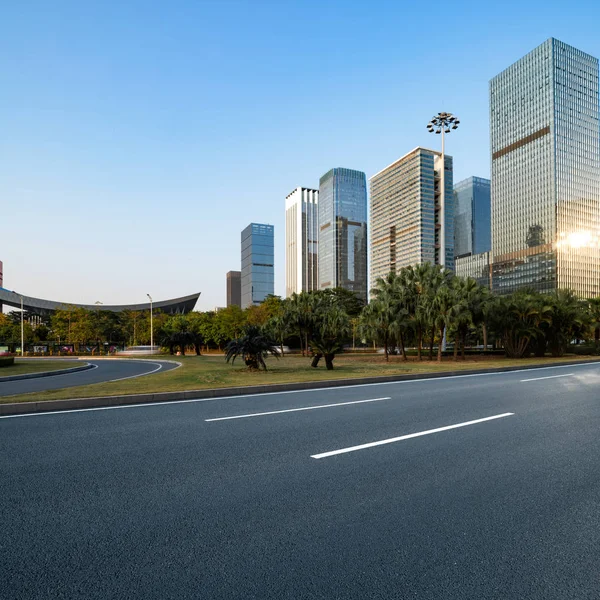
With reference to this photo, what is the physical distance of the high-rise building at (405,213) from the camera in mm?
155375

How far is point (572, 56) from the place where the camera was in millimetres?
150375

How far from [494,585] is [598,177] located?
187480 millimetres

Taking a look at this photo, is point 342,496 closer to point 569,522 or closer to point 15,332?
point 569,522

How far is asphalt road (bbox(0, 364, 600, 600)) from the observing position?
275cm

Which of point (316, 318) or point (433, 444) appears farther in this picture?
point (316, 318)

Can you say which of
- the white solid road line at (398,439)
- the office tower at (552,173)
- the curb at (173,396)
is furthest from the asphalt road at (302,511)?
the office tower at (552,173)

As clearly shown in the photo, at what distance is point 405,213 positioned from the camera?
164125 millimetres

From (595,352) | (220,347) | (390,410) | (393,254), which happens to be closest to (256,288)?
A: (393,254)

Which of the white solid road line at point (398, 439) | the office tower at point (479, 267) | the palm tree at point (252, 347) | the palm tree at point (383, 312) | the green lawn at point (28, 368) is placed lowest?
the green lawn at point (28, 368)

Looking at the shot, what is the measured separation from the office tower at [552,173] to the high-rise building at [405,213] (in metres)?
25.5

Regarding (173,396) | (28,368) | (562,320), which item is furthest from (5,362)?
(562,320)

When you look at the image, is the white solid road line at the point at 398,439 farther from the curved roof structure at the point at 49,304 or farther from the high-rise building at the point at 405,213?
the high-rise building at the point at 405,213

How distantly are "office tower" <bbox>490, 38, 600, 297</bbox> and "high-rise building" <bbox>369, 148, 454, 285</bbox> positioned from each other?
25490 mm

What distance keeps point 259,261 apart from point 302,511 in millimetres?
187109
